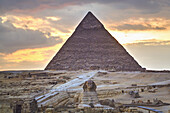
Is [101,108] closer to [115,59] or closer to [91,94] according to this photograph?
[91,94]

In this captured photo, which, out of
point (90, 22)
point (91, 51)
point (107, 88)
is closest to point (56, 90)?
point (107, 88)

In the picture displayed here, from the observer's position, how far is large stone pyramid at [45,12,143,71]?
4963 inches

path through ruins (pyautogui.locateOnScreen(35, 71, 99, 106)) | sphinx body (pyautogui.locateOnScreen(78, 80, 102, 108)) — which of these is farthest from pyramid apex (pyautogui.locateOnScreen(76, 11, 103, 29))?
sphinx body (pyautogui.locateOnScreen(78, 80, 102, 108))

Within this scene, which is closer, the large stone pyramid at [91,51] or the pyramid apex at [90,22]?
the large stone pyramid at [91,51]

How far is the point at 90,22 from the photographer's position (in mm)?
137750

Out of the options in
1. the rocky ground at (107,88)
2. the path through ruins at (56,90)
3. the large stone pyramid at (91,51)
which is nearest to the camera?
the path through ruins at (56,90)

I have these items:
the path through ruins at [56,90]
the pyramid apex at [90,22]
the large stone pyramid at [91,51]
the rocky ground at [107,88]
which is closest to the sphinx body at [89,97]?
the rocky ground at [107,88]

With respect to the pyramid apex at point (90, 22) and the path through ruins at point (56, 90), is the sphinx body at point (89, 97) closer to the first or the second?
the path through ruins at point (56, 90)

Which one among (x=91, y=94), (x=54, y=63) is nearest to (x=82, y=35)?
(x=54, y=63)

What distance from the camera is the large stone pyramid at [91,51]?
12606 cm

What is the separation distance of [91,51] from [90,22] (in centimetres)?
997

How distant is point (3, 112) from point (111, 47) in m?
120

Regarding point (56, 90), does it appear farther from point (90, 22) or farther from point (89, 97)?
point (90, 22)

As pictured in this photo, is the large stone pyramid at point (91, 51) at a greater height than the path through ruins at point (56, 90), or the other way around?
the large stone pyramid at point (91, 51)
